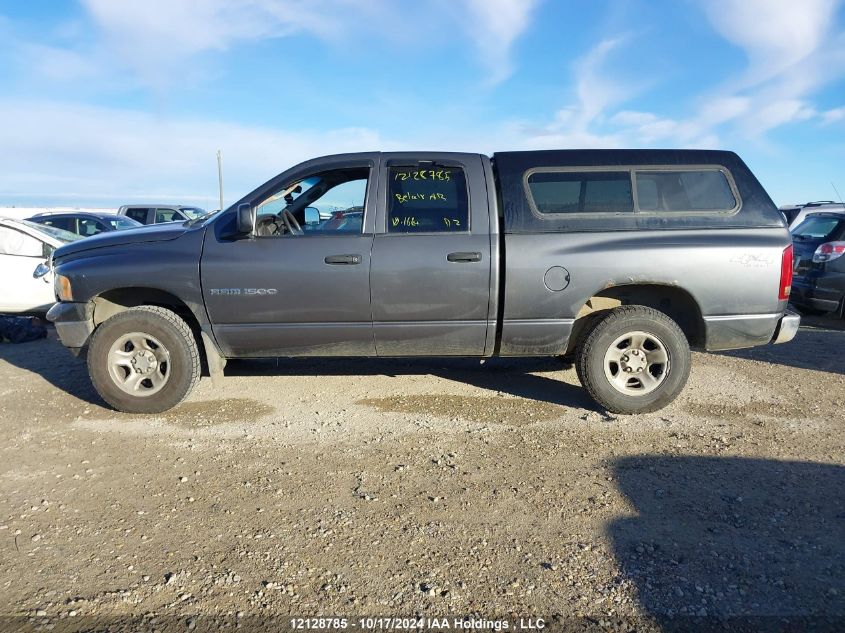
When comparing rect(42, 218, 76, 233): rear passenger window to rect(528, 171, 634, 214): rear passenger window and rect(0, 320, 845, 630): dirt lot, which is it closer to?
rect(0, 320, 845, 630): dirt lot

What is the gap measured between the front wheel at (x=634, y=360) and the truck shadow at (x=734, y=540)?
71 cm

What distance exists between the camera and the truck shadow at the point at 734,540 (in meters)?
2.19

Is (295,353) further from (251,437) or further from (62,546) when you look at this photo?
(62,546)

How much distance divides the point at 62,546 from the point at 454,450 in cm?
216

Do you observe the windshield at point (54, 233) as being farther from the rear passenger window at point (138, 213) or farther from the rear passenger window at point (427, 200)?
the rear passenger window at point (138, 213)

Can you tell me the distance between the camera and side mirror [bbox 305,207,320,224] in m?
4.41

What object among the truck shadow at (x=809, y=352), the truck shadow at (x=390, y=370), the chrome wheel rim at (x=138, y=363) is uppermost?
the chrome wheel rim at (x=138, y=363)

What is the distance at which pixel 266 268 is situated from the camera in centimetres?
413

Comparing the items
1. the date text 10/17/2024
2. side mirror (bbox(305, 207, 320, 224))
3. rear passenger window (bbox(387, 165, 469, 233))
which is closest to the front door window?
side mirror (bbox(305, 207, 320, 224))

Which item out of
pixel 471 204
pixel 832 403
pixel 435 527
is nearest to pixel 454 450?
pixel 435 527

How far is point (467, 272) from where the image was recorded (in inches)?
161

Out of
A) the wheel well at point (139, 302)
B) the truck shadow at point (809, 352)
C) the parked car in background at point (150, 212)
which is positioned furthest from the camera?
the parked car in background at point (150, 212)

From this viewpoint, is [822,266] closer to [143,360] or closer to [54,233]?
[143,360]

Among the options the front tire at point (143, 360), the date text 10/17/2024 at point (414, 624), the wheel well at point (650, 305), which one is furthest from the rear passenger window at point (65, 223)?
the date text 10/17/2024 at point (414, 624)
